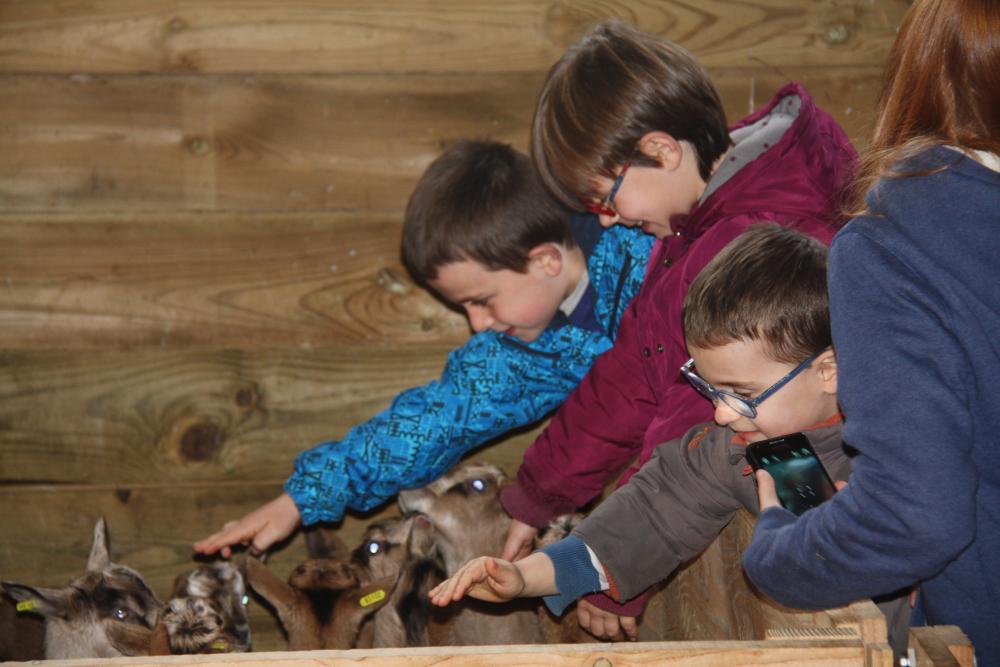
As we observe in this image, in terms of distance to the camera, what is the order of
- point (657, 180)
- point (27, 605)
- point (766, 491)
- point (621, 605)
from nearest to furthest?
point (766, 491)
point (621, 605)
point (657, 180)
point (27, 605)

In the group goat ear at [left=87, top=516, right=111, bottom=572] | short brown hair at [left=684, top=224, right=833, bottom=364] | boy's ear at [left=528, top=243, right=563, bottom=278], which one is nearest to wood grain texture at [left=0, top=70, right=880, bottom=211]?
boy's ear at [left=528, top=243, right=563, bottom=278]

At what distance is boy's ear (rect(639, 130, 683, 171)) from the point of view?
171 cm

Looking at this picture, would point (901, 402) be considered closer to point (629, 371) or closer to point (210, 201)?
point (629, 371)

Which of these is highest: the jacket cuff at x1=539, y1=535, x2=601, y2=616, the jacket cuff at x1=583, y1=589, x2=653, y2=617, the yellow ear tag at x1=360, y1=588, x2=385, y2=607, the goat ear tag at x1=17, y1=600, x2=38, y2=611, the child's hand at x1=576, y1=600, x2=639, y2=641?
the jacket cuff at x1=539, y1=535, x2=601, y2=616

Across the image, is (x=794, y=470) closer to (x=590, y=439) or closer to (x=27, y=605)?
(x=590, y=439)

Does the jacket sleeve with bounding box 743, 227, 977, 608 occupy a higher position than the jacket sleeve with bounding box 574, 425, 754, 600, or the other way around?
the jacket sleeve with bounding box 743, 227, 977, 608

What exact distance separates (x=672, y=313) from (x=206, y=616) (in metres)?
0.88

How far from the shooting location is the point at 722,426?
147 cm

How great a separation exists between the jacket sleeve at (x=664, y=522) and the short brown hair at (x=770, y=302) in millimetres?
175

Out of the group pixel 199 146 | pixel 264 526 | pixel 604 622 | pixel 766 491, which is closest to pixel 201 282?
pixel 199 146

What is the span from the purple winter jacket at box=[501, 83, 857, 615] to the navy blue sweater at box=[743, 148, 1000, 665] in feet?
1.76

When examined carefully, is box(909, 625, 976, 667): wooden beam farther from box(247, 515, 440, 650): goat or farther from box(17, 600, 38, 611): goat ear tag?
box(17, 600, 38, 611): goat ear tag

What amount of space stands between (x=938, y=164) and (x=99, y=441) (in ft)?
5.68

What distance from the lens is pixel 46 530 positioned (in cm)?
220
